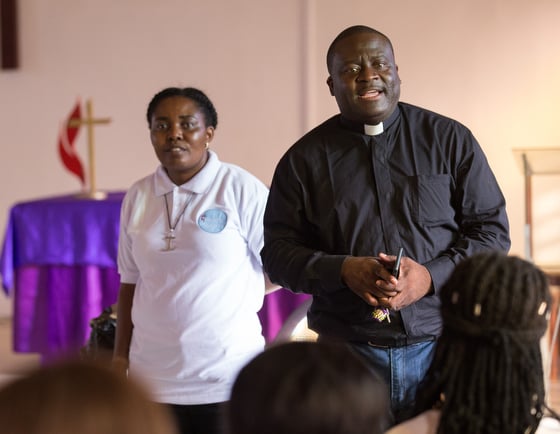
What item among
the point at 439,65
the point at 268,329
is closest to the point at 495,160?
the point at 439,65

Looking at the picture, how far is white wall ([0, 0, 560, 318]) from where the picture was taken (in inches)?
224

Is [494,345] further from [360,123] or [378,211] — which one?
[360,123]

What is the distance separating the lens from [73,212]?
455 cm

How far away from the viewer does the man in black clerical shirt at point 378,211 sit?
1964mm

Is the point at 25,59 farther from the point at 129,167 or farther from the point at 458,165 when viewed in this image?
the point at 458,165

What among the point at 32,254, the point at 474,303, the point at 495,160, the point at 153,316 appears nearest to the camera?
the point at 474,303

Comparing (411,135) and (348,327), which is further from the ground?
(411,135)

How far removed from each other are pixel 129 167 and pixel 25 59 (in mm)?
1260

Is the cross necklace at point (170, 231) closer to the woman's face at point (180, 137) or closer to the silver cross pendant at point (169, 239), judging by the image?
Result: the silver cross pendant at point (169, 239)

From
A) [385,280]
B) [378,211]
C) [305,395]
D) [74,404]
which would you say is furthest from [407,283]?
[74,404]

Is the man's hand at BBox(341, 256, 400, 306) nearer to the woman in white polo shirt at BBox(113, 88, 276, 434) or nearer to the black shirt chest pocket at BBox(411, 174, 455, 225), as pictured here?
the black shirt chest pocket at BBox(411, 174, 455, 225)

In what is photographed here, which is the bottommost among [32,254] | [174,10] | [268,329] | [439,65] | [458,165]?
[268,329]

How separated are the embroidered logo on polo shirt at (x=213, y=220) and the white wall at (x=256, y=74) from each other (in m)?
3.75

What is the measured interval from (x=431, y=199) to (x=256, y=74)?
14.5ft
